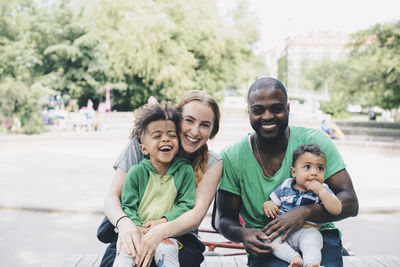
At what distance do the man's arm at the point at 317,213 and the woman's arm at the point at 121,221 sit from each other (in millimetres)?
761

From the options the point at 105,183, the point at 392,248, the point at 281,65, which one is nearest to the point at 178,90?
the point at 281,65

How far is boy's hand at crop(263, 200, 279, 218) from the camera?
2.41m

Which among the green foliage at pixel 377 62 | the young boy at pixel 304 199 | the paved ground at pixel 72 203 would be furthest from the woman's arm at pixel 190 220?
the green foliage at pixel 377 62

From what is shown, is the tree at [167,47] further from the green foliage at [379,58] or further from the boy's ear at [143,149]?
the boy's ear at [143,149]

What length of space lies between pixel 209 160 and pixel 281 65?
2700cm

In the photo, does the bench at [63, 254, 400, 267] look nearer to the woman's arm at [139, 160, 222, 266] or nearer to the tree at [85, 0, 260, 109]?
the woman's arm at [139, 160, 222, 266]

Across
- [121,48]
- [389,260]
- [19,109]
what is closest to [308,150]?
[389,260]

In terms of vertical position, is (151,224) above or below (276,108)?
below

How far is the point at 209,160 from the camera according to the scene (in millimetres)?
2576

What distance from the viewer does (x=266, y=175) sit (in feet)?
8.47

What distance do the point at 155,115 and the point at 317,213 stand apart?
1122mm

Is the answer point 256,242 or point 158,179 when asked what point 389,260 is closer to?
point 256,242

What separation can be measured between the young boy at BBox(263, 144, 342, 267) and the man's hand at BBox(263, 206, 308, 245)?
0.18 feet

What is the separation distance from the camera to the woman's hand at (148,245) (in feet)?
7.19
